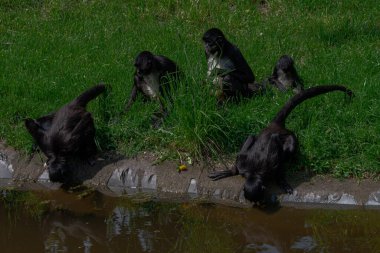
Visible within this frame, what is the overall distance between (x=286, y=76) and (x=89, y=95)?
248 cm

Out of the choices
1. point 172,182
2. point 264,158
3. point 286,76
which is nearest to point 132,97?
point 172,182

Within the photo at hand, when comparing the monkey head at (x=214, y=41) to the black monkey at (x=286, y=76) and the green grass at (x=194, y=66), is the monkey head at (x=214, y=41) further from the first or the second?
the black monkey at (x=286, y=76)

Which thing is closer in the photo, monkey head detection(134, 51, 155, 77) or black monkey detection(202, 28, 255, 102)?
black monkey detection(202, 28, 255, 102)

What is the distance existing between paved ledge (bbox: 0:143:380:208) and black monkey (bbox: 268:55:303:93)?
188 cm

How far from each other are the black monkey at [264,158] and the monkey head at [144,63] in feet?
5.98

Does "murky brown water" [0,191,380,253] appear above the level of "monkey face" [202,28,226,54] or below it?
below

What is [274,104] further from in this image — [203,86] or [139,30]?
[139,30]

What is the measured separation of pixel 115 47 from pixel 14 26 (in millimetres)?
1981

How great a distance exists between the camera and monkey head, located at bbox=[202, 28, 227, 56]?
399 inches

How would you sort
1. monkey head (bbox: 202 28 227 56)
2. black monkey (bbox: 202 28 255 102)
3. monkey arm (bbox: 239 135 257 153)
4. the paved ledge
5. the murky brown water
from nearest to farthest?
the murky brown water < the paved ledge < monkey arm (bbox: 239 135 257 153) < black monkey (bbox: 202 28 255 102) < monkey head (bbox: 202 28 227 56)

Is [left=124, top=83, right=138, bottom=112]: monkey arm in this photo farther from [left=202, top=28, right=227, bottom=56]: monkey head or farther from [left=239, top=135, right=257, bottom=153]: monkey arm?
[left=239, top=135, right=257, bottom=153]: monkey arm

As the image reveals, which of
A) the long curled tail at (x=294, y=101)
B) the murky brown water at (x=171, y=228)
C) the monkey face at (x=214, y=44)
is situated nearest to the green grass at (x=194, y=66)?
the monkey face at (x=214, y=44)

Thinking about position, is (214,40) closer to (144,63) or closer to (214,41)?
(214,41)

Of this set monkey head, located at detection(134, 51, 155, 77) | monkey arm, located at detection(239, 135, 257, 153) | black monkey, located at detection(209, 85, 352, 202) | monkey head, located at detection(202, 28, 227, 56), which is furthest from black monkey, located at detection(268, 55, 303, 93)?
monkey arm, located at detection(239, 135, 257, 153)
